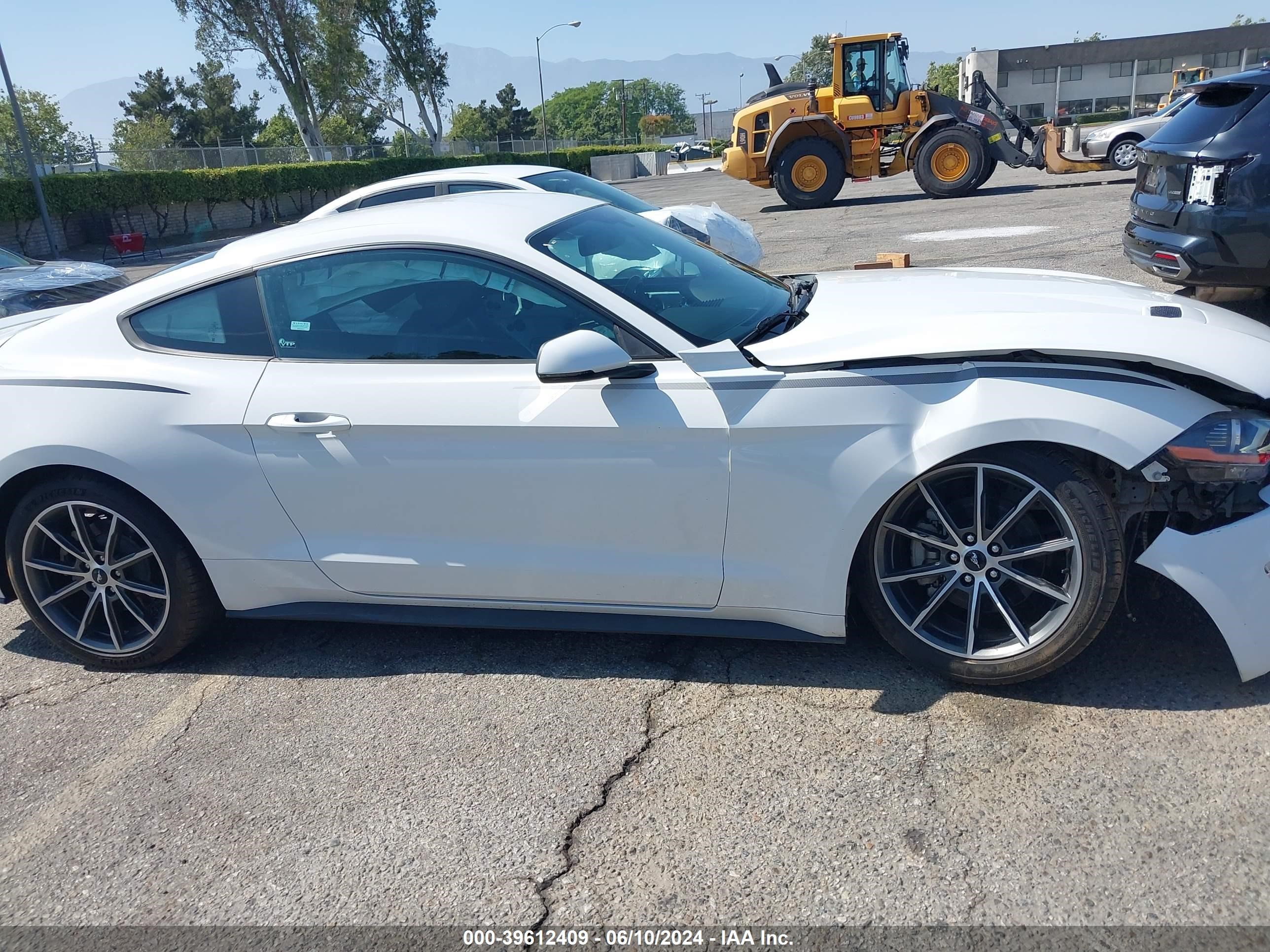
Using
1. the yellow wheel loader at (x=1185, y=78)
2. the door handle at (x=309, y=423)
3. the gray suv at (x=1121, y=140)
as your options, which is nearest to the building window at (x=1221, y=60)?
the yellow wheel loader at (x=1185, y=78)

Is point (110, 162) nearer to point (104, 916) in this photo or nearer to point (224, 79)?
point (104, 916)

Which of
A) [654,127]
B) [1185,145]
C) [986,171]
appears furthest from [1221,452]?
[654,127]

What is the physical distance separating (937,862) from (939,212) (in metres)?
15.0

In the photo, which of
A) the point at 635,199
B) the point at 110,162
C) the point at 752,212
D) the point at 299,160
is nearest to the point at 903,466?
the point at 635,199

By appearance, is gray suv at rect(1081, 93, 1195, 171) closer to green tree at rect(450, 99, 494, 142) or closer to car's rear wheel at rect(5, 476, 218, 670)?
car's rear wheel at rect(5, 476, 218, 670)

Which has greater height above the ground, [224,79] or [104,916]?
[224,79]

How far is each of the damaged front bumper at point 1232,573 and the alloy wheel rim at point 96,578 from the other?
10.9 ft

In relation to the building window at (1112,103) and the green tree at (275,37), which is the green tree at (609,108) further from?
the green tree at (275,37)

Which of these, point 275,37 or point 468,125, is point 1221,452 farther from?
point 468,125

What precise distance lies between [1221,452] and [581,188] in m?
6.88

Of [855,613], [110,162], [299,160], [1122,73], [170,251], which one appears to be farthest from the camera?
[1122,73]

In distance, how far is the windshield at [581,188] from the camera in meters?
8.27

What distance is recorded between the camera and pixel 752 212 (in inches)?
789

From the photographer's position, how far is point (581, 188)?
8742 mm
